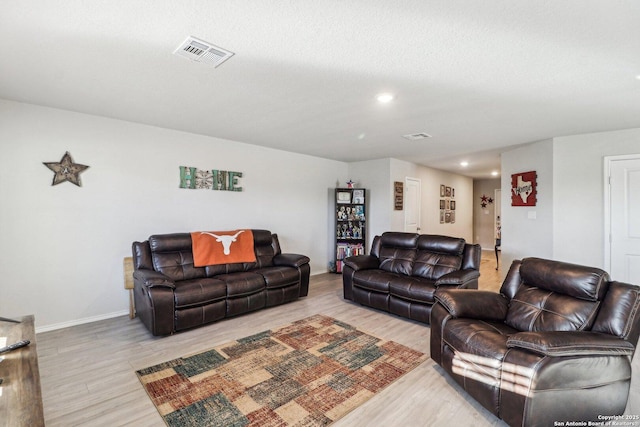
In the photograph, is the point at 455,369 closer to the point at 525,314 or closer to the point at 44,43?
the point at 525,314

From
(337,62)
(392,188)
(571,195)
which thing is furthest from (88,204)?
(571,195)

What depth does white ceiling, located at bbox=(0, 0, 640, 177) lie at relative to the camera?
1.66 m

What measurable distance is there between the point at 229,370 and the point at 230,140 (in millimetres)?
3417

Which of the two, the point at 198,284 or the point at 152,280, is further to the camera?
the point at 198,284

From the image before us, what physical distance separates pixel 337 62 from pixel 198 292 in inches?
107

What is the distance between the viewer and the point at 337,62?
2.20 metres

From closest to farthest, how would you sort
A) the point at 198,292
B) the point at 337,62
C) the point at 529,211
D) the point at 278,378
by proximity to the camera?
the point at 337,62
the point at 278,378
the point at 198,292
the point at 529,211

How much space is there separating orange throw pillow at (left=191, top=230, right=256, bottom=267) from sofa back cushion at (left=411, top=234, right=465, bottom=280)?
7.87 feet

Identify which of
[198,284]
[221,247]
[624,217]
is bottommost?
[198,284]

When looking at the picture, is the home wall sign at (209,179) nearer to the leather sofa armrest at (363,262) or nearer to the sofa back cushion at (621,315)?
the leather sofa armrest at (363,262)

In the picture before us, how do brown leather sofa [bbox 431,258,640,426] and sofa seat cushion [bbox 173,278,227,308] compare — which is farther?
sofa seat cushion [bbox 173,278,227,308]

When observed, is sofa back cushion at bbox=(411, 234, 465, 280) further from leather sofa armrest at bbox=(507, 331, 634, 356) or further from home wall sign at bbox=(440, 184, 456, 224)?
home wall sign at bbox=(440, 184, 456, 224)

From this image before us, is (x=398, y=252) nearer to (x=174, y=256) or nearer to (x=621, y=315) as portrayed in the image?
(x=621, y=315)

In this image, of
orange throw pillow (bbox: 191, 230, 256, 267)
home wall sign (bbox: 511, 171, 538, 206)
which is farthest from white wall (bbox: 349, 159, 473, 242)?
orange throw pillow (bbox: 191, 230, 256, 267)
